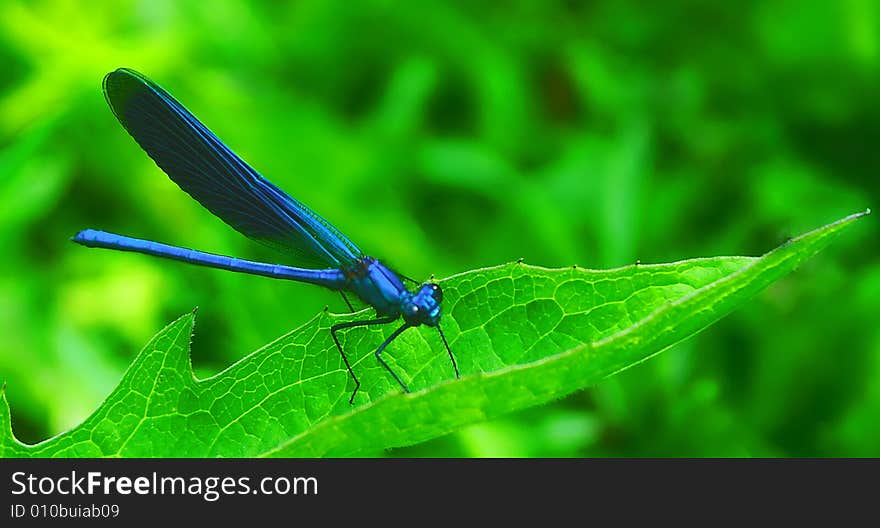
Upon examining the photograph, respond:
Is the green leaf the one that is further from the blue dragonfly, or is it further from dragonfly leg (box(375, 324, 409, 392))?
the blue dragonfly

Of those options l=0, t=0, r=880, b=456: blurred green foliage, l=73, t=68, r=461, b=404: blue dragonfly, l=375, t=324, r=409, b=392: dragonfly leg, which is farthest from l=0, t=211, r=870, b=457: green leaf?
l=0, t=0, r=880, b=456: blurred green foliage

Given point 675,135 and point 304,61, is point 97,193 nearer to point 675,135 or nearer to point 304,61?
point 304,61

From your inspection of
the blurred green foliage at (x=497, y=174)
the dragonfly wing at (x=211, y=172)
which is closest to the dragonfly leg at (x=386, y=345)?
the dragonfly wing at (x=211, y=172)

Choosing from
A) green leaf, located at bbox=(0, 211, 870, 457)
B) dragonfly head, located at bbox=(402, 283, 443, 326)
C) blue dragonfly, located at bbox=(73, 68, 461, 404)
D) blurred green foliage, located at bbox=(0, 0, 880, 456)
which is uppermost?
blurred green foliage, located at bbox=(0, 0, 880, 456)

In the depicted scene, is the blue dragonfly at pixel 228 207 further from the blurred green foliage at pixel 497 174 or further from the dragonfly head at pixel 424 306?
the blurred green foliage at pixel 497 174

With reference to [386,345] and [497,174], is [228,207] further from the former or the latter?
[497,174]

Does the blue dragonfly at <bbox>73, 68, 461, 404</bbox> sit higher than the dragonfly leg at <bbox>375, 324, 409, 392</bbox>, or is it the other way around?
the blue dragonfly at <bbox>73, 68, 461, 404</bbox>
